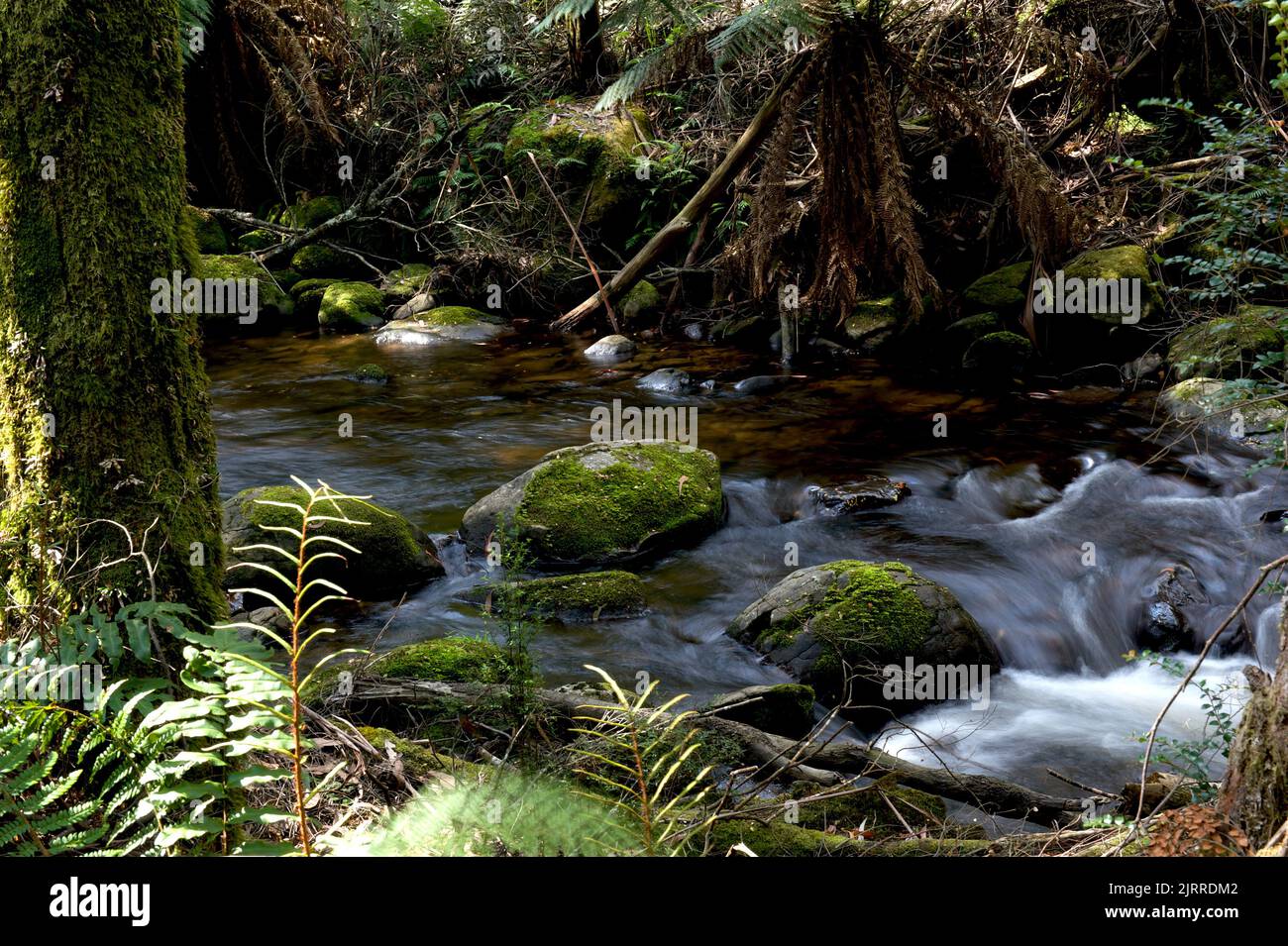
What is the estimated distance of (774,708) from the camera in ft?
14.1

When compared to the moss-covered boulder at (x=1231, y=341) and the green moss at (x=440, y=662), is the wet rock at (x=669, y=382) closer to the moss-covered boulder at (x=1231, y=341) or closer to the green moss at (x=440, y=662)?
the moss-covered boulder at (x=1231, y=341)

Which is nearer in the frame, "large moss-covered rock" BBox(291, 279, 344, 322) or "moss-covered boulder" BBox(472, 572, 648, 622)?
"moss-covered boulder" BBox(472, 572, 648, 622)

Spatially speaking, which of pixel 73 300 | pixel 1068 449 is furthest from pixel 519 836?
pixel 1068 449

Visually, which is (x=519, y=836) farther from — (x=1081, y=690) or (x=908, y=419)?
(x=908, y=419)

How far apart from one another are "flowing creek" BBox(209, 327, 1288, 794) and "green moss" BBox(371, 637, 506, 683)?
0.92ft

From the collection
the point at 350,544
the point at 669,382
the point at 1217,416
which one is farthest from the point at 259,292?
the point at 1217,416

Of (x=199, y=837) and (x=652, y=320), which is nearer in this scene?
(x=199, y=837)

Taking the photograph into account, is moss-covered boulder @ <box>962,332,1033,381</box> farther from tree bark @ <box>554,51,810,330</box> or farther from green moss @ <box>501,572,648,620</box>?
green moss @ <box>501,572,648,620</box>

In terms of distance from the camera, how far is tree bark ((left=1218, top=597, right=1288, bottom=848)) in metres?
2.02

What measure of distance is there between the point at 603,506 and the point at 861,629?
2182 mm

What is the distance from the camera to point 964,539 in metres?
7.08

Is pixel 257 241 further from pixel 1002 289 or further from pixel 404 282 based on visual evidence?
pixel 1002 289

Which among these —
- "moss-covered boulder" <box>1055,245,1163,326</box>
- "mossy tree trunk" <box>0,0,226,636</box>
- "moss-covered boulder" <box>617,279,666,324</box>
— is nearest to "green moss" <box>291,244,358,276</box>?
"moss-covered boulder" <box>617,279,666,324</box>

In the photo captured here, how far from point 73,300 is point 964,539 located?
604 centimetres
